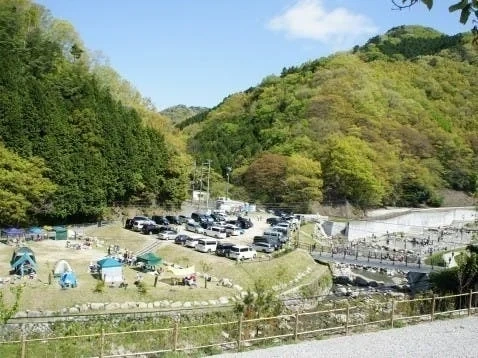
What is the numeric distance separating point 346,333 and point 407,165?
6197cm

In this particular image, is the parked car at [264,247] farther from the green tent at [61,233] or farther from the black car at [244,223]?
the green tent at [61,233]

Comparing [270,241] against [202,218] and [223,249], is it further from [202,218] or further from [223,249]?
[202,218]

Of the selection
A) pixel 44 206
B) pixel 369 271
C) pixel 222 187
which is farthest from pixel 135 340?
pixel 222 187

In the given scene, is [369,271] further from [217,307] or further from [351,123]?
[351,123]

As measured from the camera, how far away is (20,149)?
36.3 metres

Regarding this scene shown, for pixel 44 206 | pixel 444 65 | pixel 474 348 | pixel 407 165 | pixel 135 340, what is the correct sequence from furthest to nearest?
pixel 444 65 < pixel 407 165 < pixel 44 206 < pixel 135 340 < pixel 474 348

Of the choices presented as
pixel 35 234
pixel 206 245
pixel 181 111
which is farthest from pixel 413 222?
pixel 181 111

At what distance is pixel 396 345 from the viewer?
39.3 ft

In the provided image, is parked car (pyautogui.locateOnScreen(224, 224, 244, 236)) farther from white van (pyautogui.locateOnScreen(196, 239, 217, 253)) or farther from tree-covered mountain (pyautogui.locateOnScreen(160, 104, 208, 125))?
tree-covered mountain (pyautogui.locateOnScreen(160, 104, 208, 125))

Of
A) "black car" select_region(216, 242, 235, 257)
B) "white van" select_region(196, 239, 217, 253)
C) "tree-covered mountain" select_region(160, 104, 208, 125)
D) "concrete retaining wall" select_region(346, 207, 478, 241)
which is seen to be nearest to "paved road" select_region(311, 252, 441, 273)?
"black car" select_region(216, 242, 235, 257)

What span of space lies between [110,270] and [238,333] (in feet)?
49.7

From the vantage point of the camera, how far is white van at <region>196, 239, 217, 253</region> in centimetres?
3353

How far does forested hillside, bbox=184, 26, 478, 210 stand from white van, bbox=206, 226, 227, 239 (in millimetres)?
19162

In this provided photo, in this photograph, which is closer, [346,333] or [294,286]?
[346,333]
